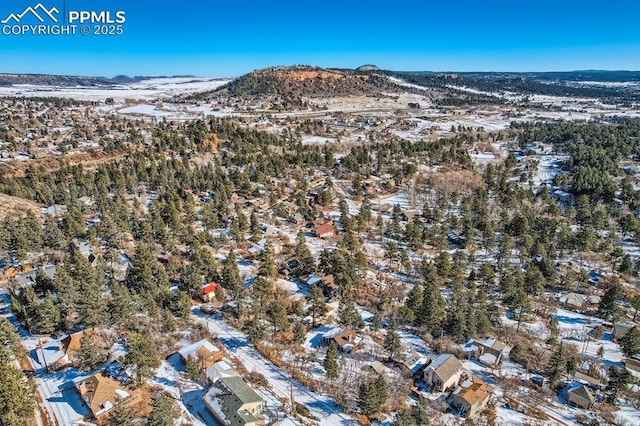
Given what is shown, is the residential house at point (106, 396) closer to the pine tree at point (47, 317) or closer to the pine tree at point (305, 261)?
the pine tree at point (47, 317)

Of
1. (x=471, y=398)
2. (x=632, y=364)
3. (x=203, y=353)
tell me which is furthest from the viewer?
(x=632, y=364)

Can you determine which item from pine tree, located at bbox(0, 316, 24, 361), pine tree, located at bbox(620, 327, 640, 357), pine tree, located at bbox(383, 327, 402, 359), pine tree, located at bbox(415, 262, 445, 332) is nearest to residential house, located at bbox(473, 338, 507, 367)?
pine tree, located at bbox(415, 262, 445, 332)

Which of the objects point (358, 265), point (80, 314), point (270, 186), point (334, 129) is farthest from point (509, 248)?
point (334, 129)

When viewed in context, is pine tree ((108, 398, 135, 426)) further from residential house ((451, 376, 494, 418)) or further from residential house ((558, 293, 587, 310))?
residential house ((558, 293, 587, 310))

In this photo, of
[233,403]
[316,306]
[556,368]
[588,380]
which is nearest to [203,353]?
[233,403]

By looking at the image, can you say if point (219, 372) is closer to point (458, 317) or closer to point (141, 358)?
point (141, 358)

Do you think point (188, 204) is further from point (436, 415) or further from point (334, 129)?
point (334, 129)

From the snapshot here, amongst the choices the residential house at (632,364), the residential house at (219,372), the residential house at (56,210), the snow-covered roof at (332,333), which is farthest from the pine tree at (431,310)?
the residential house at (56,210)

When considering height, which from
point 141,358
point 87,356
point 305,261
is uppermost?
point 305,261
